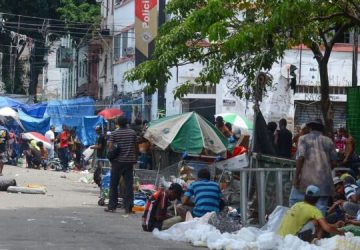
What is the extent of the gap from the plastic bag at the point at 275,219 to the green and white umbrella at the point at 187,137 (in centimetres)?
670

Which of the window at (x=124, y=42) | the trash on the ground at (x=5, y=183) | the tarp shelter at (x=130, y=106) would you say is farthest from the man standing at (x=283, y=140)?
the window at (x=124, y=42)

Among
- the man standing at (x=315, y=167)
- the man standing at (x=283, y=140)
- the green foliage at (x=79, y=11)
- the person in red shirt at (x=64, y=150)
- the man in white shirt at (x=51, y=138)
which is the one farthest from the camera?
the green foliage at (x=79, y=11)

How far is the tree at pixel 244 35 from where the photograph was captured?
1459cm

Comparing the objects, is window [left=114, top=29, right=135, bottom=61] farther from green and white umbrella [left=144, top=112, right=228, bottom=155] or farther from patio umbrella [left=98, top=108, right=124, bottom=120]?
A: green and white umbrella [left=144, top=112, right=228, bottom=155]

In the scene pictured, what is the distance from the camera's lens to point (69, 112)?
44781 mm

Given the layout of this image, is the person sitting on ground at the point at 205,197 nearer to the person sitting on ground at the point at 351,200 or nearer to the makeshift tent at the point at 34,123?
the person sitting on ground at the point at 351,200

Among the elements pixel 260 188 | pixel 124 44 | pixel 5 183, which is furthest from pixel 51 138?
pixel 260 188

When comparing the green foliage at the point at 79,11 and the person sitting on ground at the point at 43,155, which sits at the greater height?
the green foliage at the point at 79,11

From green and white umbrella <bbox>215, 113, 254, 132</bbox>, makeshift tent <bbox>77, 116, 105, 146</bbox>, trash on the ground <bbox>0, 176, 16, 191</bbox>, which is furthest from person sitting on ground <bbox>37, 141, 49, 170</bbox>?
trash on the ground <bbox>0, 176, 16, 191</bbox>

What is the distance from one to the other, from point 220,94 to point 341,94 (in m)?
4.96

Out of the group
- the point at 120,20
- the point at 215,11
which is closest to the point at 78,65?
the point at 120,20

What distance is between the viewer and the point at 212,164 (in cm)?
1966

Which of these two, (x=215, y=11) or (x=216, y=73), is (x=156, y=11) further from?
(x=215, y=11)

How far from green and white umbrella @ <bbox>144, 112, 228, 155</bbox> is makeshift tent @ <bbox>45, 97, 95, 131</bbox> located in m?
23.7
